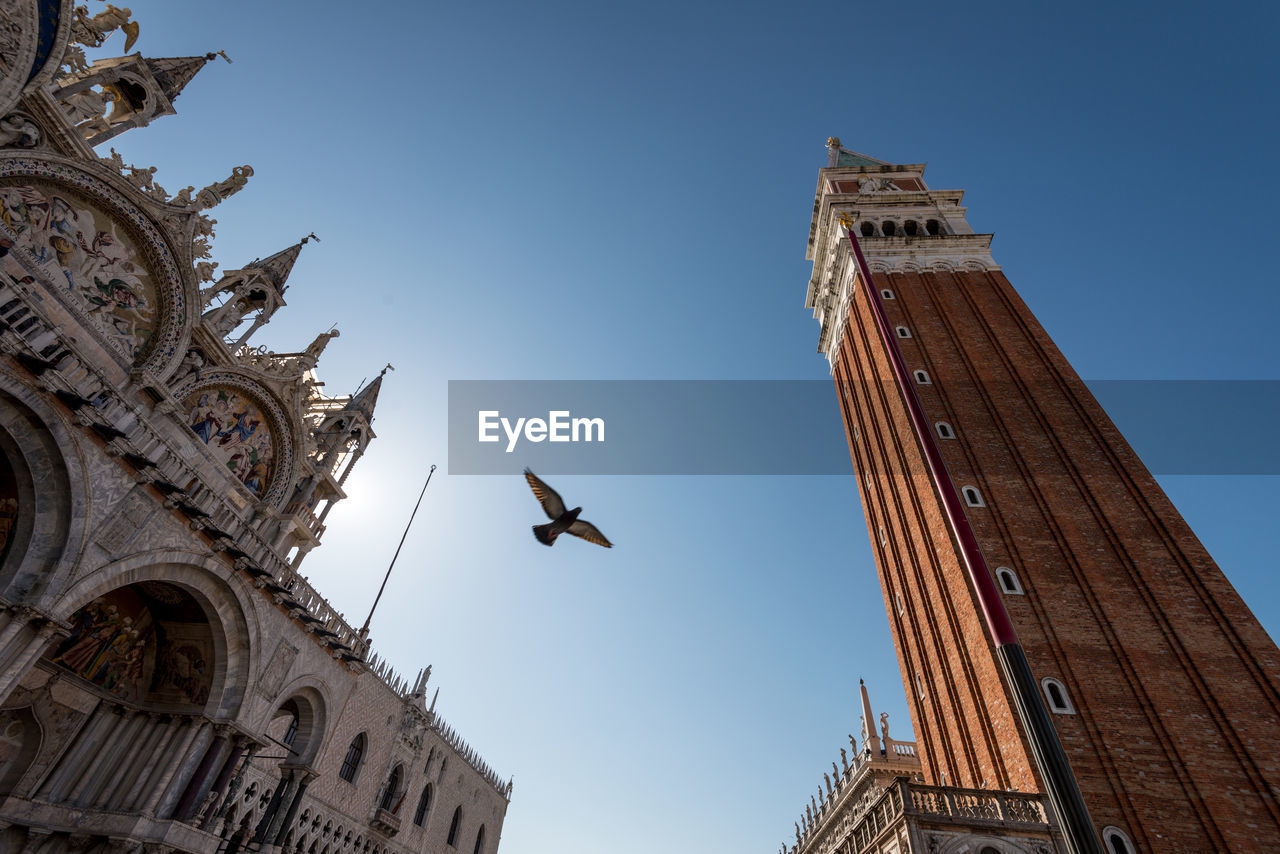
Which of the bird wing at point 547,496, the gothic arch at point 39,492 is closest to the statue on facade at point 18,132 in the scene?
the gothic arch at point 39,492

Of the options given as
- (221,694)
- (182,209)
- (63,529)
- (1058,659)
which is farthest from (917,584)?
(182,209)

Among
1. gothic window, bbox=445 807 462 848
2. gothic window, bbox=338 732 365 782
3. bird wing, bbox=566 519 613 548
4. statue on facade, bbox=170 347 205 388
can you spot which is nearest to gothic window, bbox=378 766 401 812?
gothic window, bbox=338 732 365 782

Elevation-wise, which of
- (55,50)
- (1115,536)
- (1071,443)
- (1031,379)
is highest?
(1031,379)

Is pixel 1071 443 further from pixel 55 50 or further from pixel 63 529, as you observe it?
pixel 55 50

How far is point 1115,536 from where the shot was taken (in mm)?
18438

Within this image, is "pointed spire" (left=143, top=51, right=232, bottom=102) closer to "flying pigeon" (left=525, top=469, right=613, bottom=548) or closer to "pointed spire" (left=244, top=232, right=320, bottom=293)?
"pointed spire" (left=244, top=232, right=320, bottom=293)

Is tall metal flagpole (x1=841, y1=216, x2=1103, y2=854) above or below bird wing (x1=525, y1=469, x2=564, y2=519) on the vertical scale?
below

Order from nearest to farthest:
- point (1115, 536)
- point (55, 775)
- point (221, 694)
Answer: point (55, 775) → point (221, 694) → point (1115, 536)

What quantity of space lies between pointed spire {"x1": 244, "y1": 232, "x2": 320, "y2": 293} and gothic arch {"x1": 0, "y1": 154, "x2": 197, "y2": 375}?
13.3ft

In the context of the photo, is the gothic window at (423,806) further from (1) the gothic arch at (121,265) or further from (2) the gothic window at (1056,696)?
(2) the gothic window at (1056,696)

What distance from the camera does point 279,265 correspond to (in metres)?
21.3

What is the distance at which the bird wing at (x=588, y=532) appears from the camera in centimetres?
873

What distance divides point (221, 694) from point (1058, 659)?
18.4 meters

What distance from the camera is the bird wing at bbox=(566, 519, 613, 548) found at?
8.73 meters
